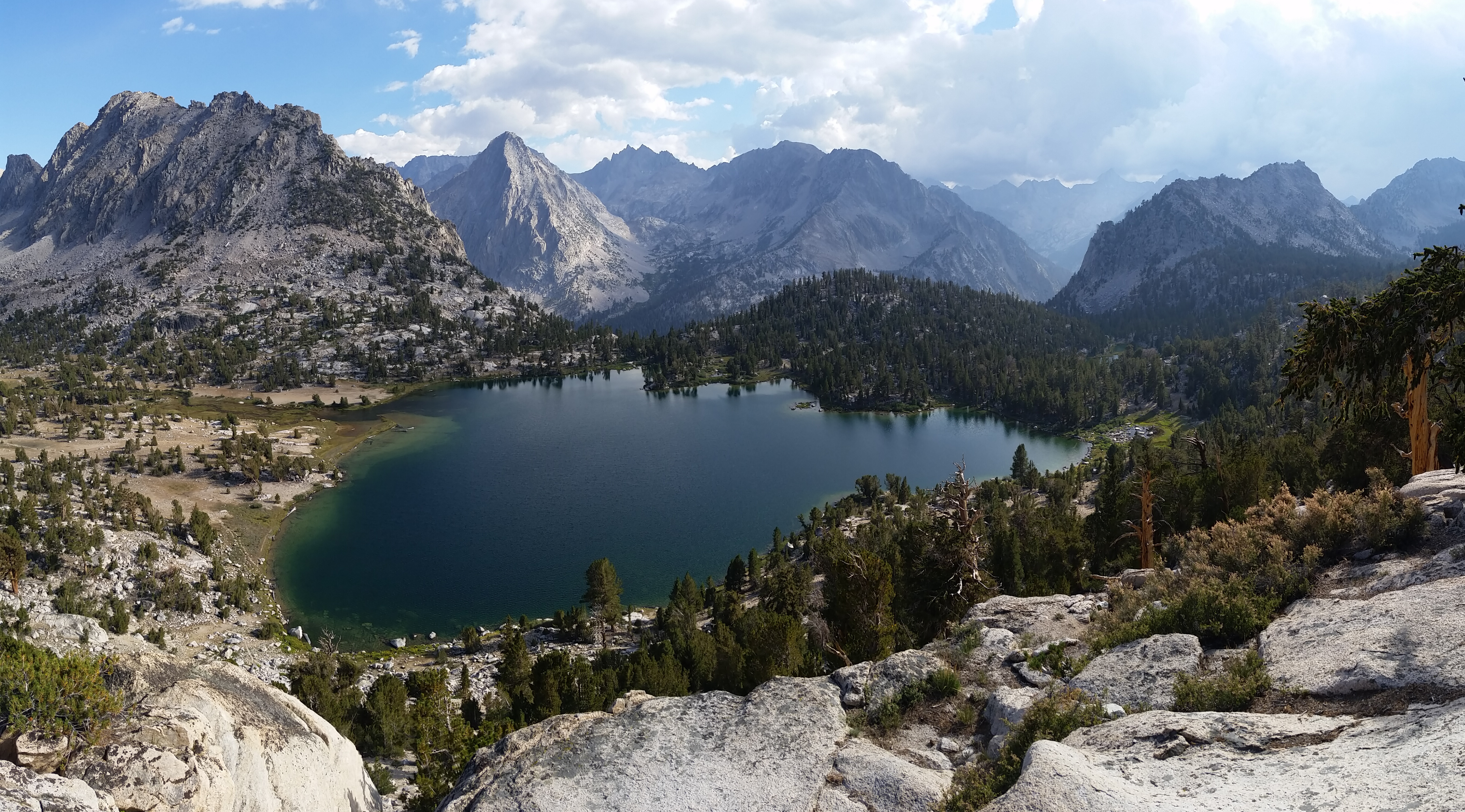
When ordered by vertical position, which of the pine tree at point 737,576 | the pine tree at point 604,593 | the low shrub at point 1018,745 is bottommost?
the pine tree at point 737,576

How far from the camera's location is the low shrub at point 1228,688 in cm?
1395

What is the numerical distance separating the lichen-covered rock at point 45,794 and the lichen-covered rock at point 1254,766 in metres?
14.2

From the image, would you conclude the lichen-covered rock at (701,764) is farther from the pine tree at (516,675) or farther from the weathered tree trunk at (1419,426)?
the weathered tree trunk at (1419,426)

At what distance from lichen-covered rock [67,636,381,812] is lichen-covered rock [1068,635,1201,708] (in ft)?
55.9

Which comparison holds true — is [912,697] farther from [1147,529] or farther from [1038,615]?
[1147,529]

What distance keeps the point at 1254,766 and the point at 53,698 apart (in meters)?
19.9

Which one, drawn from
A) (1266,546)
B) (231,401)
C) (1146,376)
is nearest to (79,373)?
(231,401)

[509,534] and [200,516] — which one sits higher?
[200,516]

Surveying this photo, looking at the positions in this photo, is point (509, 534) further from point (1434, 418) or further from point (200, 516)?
point (1434, 418)

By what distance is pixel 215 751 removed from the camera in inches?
497

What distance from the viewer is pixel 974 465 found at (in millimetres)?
126875

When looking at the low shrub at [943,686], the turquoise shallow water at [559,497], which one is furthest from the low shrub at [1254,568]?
the turquoise shallow water at [559,497]

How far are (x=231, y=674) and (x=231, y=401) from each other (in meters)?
191

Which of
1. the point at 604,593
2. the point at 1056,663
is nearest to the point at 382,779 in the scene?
the point at 604,593
